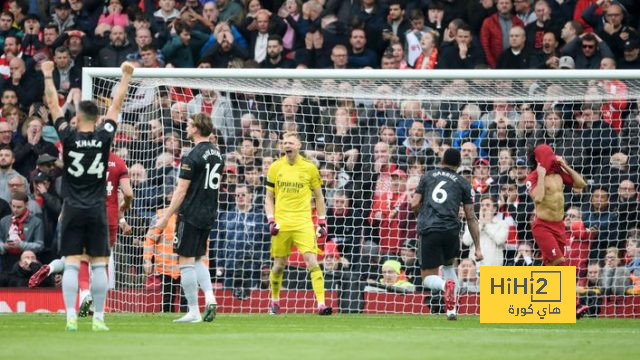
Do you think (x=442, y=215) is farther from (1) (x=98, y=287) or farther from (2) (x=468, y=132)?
(1) (x=98, y=287)

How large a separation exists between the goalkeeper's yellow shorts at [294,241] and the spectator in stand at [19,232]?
4.29 meters

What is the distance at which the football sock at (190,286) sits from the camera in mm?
14805

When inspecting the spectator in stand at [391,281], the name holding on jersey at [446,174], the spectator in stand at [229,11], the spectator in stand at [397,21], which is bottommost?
the spectator in stand at [391,281]

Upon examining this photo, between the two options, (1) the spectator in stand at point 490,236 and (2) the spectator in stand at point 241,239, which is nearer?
(1) the spectator in stand at point 490,236

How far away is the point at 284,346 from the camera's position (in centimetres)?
1154

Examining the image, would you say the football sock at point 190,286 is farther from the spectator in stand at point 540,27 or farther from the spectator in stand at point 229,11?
the spectator in stand at point 229,11

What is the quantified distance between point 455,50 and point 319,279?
5.86m

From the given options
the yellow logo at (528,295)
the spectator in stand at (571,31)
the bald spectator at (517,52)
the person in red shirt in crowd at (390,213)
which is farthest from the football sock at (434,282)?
the spectator in stand at (571,31)

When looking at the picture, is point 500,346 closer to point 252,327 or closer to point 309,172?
point 252,327

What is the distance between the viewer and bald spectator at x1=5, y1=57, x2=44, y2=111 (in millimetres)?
22875

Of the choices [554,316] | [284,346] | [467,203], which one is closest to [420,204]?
[467,203]

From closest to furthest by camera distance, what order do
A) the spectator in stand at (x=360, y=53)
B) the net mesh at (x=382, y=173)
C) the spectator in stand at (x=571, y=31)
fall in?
the net mesh at (x=382, y=173)
the spectator in stand at (x=571, y=31)
the spectator in stand at (x=360, y=53)

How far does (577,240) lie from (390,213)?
2735 mm

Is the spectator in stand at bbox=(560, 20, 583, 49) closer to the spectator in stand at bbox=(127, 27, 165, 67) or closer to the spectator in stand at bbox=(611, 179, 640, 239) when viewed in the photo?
the spectator in stand at bbox=(611, 179, 640, 239)
